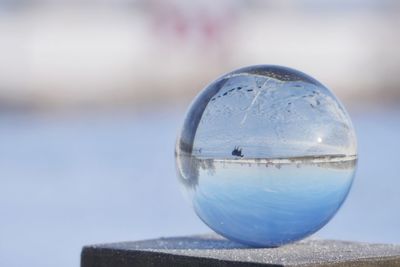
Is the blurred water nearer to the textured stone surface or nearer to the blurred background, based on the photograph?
the blurred background

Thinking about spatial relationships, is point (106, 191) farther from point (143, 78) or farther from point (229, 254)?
point (143, 78)

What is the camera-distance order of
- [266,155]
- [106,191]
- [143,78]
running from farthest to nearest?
[143,78], [106,191], [266,155]

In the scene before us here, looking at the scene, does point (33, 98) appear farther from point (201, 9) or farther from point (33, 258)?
point (33, 258)

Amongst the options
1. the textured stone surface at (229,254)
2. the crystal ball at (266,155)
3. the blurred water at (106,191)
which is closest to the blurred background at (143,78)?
the blurred water at (106,191)

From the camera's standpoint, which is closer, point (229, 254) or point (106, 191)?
point (229, 254)

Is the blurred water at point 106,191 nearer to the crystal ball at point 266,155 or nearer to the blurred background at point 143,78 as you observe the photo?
the blurred background at point 143,78

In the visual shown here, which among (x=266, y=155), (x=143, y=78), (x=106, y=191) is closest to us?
(x=266, y=155)

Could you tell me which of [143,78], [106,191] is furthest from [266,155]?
[143,78]

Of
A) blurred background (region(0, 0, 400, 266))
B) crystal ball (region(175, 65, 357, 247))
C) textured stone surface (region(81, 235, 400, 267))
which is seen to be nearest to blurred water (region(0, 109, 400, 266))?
blurred background (region(0, 0, 400, 266))
